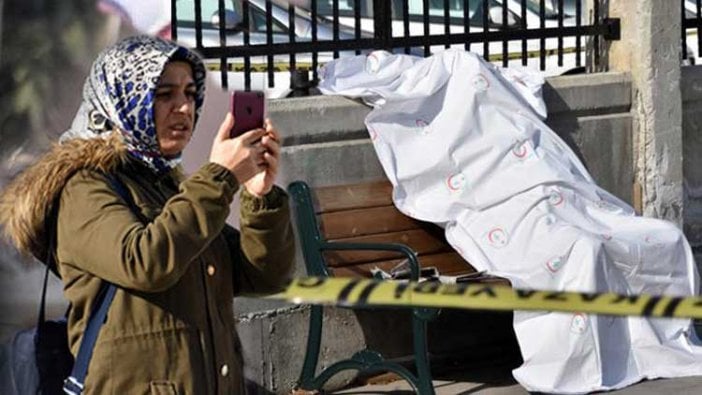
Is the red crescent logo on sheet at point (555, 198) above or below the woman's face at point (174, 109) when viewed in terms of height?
below

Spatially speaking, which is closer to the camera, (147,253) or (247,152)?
(147,253)

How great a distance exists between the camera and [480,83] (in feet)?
21.8

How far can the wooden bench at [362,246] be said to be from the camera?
596 centimetres

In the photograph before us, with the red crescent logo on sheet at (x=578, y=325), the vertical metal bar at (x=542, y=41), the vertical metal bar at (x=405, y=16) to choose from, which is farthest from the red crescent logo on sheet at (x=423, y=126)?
the vertical metal bar at (x=542, y=41)

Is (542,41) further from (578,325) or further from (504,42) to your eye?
(578,325)

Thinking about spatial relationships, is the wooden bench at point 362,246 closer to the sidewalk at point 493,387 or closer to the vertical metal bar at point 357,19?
the sidewalk at point 493,387

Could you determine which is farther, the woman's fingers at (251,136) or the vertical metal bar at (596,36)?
the vertical metal bar at (596,36)

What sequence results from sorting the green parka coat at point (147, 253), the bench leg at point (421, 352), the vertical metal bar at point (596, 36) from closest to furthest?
the green parka coat at point (147, 253)
the bench leg at point (421, 352)
the vertical metal bar at point (596, 36)

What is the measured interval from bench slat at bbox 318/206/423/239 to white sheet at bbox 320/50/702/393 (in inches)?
2.7

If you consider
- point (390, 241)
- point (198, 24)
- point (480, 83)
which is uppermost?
point (198, 24)

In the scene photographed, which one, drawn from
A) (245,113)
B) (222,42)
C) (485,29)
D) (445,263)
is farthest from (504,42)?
(245,113)

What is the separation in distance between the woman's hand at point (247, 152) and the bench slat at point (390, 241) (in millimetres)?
3099

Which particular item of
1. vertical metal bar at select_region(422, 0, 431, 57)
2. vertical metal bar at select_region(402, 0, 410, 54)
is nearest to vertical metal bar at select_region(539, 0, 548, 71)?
vertical metal bar at select_region(422, 0, 431, 57)

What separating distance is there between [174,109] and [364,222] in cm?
327
